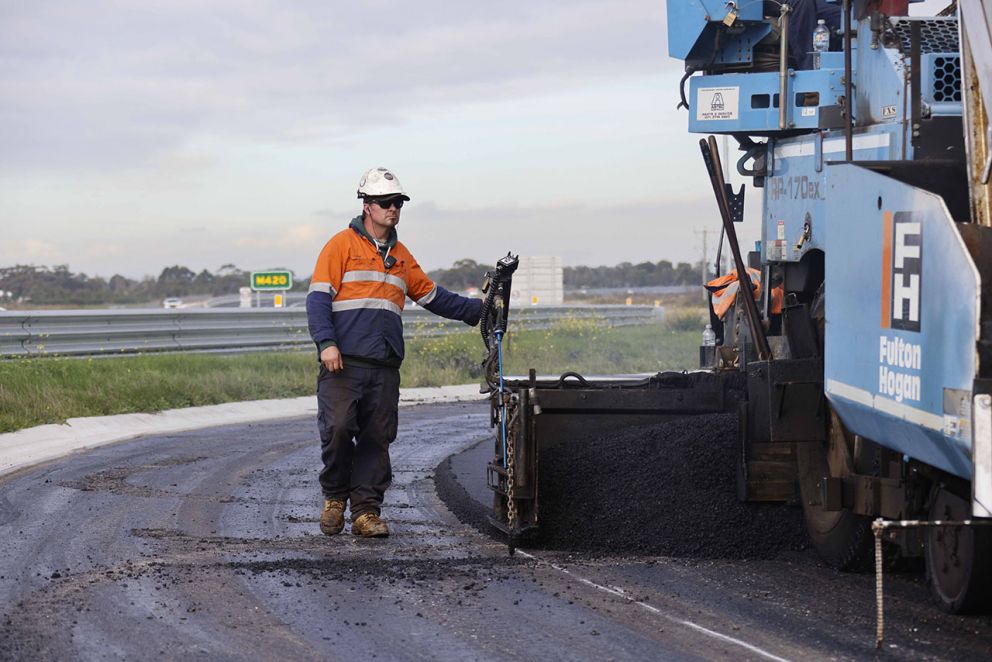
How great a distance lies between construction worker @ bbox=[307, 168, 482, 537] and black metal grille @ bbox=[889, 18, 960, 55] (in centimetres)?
298

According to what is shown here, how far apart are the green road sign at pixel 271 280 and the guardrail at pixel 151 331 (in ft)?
10.3

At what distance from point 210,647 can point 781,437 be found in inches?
116

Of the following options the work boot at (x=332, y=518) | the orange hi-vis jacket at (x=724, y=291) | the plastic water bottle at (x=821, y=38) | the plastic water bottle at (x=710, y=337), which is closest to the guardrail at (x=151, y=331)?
the work boot at (x=332, y=518)

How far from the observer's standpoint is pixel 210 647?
17.9 feet

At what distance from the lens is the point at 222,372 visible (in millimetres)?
19500

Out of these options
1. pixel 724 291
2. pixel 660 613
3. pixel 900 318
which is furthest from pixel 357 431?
pixel 900 318

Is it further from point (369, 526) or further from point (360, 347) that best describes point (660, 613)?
point (360, 347)

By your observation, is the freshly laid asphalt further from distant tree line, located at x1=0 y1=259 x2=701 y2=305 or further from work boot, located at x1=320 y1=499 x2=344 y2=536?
distant tree line, located at x1=0 y1=259 x2=701 y2=305

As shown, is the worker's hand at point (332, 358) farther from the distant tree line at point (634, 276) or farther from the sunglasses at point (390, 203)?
the distant tree line at point (634, 276)

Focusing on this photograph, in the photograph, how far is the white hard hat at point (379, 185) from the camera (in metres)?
8.41

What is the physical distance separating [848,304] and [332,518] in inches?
140

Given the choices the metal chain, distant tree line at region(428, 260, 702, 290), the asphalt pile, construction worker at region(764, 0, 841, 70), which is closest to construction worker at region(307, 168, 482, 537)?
the metal chain

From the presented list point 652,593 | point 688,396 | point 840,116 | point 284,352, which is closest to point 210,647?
point 652,593

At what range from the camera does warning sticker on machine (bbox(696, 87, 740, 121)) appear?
28.5 feet
